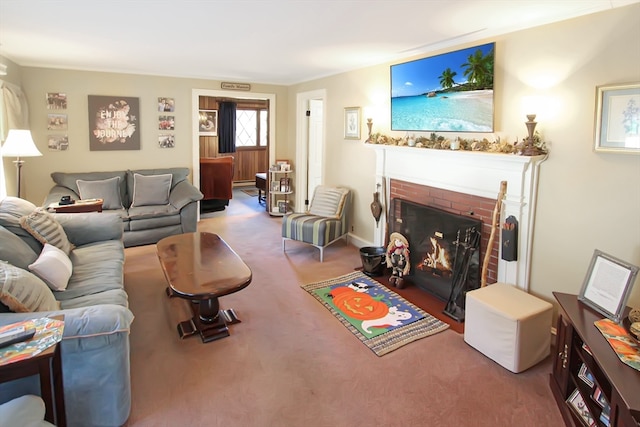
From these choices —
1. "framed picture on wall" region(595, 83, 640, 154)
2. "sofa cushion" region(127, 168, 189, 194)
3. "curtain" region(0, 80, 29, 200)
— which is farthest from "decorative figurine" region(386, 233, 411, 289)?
"curtain" region(0, 80, 29, 200)

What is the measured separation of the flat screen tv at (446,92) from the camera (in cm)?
321

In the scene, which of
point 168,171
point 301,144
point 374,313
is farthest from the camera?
point 301,144

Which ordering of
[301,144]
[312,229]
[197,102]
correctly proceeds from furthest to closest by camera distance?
[301,144]
[197,102]
[312,229]

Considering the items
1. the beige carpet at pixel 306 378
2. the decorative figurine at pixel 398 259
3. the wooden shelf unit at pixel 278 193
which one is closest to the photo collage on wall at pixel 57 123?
the wooden shelf unit at pixel 278 193

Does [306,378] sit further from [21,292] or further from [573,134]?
[573,134]

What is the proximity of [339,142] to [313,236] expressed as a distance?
140 cm

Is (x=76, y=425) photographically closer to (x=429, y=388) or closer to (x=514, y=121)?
(x=429, y=388)

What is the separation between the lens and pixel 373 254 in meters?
4.34

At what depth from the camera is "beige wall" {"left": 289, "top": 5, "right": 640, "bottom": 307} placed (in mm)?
2424

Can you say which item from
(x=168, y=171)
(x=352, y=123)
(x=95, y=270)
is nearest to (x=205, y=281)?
(x=95, y=270)

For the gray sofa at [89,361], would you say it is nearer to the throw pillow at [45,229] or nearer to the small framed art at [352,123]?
the throw pillow at [45,229]


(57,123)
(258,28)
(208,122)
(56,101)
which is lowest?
(57,123)

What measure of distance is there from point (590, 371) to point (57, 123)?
6.15 meters

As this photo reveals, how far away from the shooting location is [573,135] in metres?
2.69
